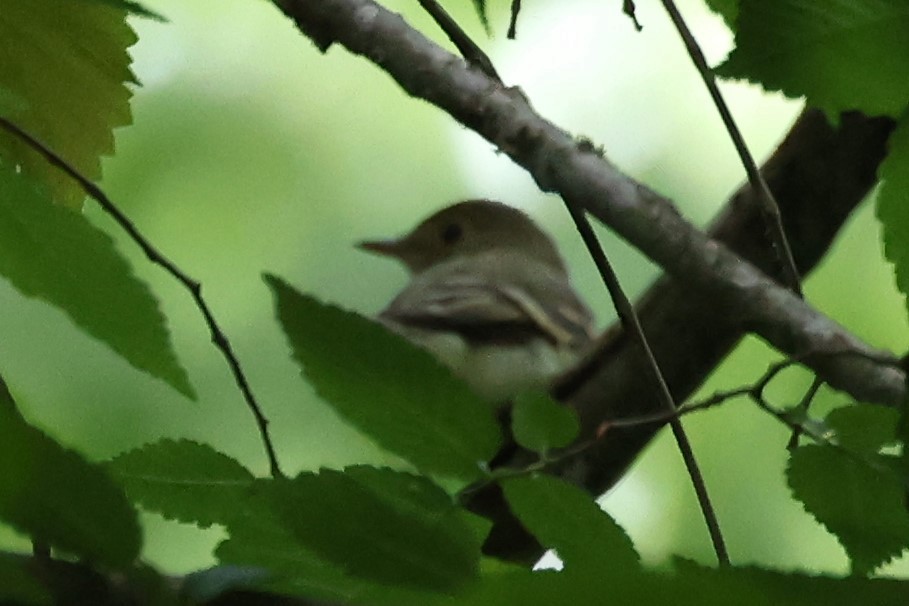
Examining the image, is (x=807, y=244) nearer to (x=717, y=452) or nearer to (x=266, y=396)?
(x=717, y=452)

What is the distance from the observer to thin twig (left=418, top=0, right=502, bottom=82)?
0.62m

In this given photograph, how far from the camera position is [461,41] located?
627 mm

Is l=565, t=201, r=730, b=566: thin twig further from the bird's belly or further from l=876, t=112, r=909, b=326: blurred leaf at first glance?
the bird's belly

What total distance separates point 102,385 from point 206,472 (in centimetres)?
161

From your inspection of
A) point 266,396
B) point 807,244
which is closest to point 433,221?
point 266,396

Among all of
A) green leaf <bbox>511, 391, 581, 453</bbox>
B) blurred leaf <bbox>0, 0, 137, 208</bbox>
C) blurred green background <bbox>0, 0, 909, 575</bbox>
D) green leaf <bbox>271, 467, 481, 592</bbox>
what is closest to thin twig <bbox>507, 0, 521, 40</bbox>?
blurred leaf <bbox>0, 0, 137, 208</bbox>

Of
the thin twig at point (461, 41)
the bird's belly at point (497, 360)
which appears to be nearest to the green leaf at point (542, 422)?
the thin twig at point (461, 41)

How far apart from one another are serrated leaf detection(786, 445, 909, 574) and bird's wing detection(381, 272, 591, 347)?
0.82 metres

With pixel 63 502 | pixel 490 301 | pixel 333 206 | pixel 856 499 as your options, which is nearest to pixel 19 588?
pixel 63 502

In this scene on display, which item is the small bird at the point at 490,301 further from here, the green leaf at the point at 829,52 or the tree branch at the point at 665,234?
the green leaf at the point at 829,52

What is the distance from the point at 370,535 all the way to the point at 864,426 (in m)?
0.18

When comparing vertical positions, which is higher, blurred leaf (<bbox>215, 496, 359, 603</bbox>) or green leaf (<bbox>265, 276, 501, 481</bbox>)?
green leaf (<bbox>265, 276, 501, 481</bbox>)

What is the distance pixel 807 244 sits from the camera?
762 mm

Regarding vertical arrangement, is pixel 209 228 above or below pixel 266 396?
above
